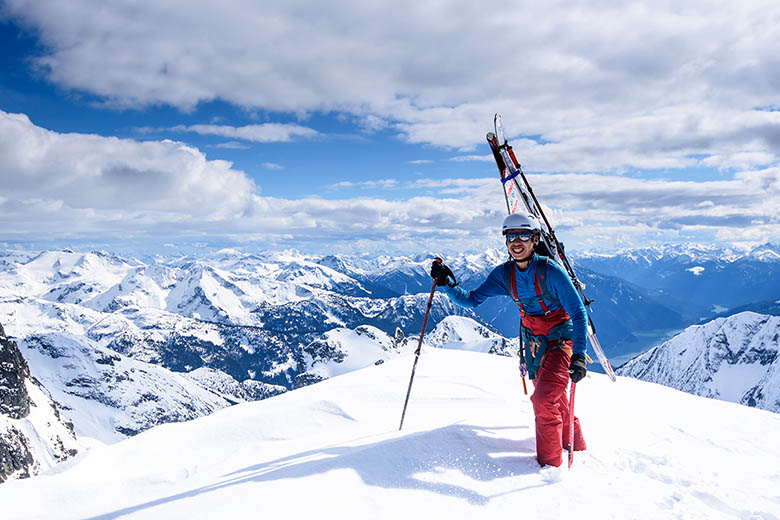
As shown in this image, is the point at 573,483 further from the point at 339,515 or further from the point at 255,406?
the point at 255,406

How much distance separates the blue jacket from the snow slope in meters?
1.94

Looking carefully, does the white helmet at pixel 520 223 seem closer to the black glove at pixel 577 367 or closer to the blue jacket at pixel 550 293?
the blue jacket at pixel 550 293

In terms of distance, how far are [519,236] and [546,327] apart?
5.07 ft

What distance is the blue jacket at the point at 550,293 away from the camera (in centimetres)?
616

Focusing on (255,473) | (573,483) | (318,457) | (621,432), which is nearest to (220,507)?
(255,473)

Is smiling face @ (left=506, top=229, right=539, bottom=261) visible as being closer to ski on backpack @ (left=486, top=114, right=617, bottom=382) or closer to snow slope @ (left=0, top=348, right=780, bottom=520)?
snow slope @ (left=0, top=348, right=780, bottom=520)

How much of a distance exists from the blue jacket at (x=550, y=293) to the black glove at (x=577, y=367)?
9 cm

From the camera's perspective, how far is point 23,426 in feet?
384

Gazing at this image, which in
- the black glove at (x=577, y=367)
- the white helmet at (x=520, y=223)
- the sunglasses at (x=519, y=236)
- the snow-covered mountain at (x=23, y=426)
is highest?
the white helmet at (x=520, y=223)

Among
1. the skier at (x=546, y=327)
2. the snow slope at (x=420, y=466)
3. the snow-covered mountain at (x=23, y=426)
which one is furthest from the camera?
the snow-covered mountain at (x=23, y=426)

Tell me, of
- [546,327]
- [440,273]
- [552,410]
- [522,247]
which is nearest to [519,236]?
[522,247]

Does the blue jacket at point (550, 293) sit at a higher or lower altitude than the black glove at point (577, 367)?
higher

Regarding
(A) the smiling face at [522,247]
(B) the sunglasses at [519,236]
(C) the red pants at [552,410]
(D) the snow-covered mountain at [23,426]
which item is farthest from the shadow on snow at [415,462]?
(D) the snow-covered mountain at [23,426]

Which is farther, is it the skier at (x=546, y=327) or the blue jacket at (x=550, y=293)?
the blue jacket at (x=550, y=293)
